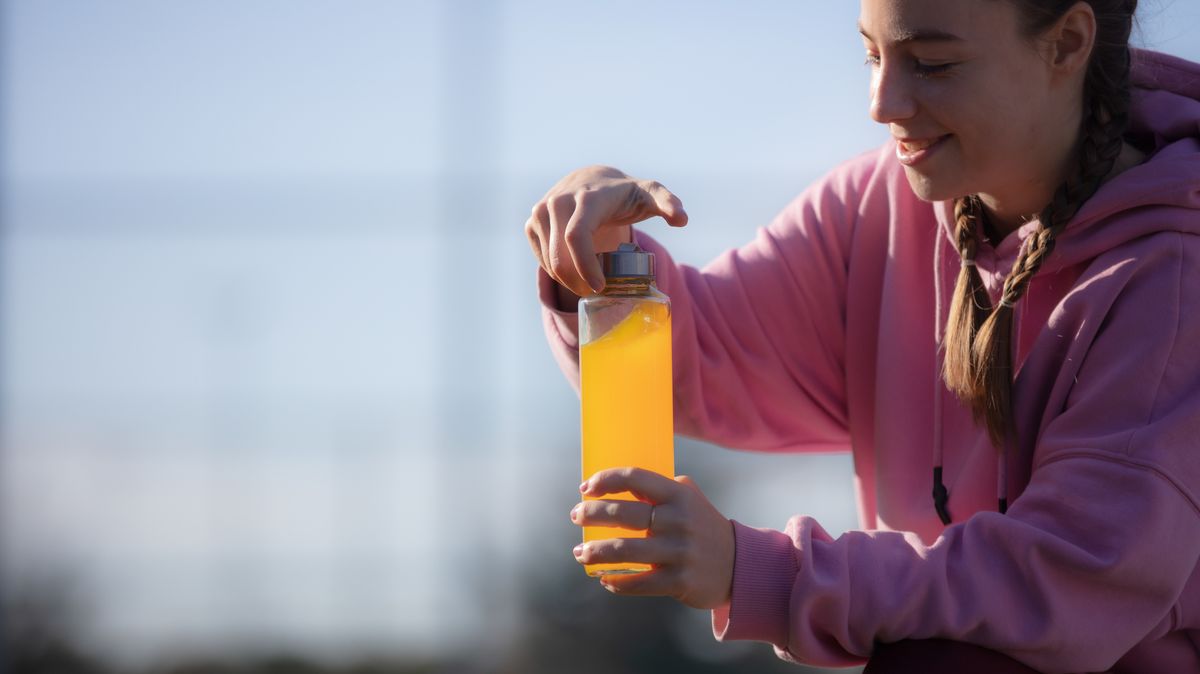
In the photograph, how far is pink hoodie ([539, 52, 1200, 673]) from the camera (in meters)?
1.13

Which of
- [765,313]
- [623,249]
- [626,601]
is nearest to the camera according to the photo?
[623,249]

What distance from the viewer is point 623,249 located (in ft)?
3.66

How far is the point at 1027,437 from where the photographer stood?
1.29 meters

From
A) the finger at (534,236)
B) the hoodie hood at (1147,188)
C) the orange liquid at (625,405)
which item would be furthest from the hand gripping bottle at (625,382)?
the hoodie hood at (1147,188)

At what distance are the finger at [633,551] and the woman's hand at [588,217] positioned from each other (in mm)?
209

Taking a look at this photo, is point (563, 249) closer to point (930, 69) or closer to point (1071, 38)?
point (930, 69)

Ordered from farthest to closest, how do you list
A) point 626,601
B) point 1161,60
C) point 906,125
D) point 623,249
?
point 626,601, point 1161,60, point 906,125, point 623,249

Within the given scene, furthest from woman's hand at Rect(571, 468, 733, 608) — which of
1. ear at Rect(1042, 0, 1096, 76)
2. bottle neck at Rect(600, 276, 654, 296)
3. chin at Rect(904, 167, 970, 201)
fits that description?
ear at Rect(1042, 0, 1096, 76)

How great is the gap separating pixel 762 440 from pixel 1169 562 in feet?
1.76

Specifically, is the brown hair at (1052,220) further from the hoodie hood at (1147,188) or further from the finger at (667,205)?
the finger at (667,205)

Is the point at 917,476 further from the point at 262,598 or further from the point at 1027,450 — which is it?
the point at 262,598

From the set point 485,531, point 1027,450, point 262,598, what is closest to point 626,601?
point 485,531

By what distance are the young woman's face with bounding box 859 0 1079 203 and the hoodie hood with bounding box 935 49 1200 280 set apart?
0.08 m

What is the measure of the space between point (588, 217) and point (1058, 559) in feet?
1.56
